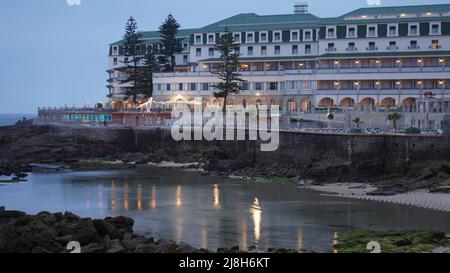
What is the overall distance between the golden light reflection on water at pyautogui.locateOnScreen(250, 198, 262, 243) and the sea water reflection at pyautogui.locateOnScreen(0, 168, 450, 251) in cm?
5

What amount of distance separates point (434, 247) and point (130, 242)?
37.8 ft

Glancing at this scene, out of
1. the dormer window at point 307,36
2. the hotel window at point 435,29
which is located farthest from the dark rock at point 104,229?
the dormer window at point 307,36

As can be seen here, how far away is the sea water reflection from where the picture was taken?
36531 millimetres

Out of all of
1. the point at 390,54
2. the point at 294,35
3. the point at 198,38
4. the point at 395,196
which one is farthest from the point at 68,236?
the point at 198,38

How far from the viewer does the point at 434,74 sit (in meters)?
91.1

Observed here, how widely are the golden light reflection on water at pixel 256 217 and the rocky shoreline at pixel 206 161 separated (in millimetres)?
7621

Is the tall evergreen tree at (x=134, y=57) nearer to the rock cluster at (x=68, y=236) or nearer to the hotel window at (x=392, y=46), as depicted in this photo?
the hotel window at (x=392, y=46)

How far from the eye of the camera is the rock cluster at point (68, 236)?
28.0 m

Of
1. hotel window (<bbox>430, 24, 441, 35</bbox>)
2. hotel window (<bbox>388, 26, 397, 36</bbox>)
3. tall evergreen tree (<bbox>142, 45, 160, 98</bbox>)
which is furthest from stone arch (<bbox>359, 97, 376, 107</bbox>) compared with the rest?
tall evergreen tree (<bbox>142, 45, 160, 98</bbox>)

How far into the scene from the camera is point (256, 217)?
42.1 metres

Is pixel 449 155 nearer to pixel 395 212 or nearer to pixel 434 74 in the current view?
pixel 395 212

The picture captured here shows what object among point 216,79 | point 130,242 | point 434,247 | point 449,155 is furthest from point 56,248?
point 216,79

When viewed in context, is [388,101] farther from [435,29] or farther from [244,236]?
[244,236]
